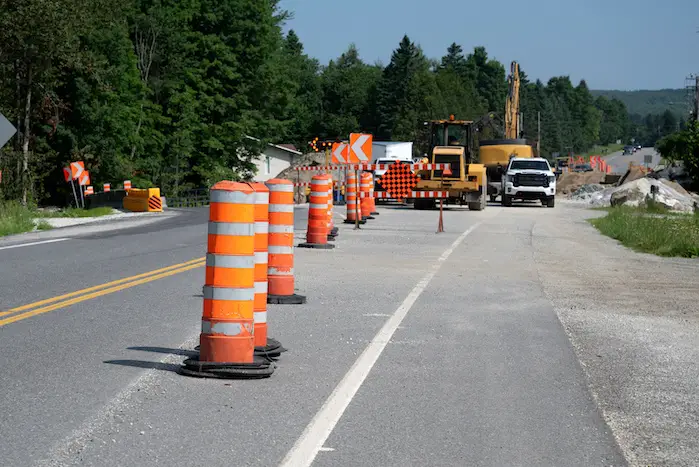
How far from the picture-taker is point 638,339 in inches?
418

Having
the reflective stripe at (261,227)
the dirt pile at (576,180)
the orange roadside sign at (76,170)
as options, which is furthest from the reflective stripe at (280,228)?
the dirt pile at (576,180)

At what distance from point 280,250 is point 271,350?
11.5ft

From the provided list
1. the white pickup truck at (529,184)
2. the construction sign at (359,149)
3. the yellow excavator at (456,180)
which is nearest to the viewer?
the construction sign at (359,149)

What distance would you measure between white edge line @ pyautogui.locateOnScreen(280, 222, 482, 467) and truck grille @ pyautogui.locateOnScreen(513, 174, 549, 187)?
123 feet

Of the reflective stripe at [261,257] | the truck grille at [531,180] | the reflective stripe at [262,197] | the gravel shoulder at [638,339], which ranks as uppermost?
the truck grille at [531,180]

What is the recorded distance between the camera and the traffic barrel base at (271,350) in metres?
8.57

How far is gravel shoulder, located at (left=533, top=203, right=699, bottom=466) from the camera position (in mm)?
6884

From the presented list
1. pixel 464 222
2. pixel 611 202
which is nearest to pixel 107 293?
pixel 464 222

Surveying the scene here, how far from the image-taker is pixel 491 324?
37.0 ft

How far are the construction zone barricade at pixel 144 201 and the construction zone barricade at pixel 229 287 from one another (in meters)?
34.0

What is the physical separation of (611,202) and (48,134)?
107 ft

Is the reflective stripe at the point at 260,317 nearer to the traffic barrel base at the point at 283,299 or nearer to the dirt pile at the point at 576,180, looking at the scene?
the traffic barrel base at the point at 283,299

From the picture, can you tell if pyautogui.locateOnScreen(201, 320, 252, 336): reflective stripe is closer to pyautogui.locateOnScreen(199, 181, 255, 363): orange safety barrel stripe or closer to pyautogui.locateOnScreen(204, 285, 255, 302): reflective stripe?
pyautogui.locateOnScreen(199, 181, 255, 363): orange safety barrel stripe

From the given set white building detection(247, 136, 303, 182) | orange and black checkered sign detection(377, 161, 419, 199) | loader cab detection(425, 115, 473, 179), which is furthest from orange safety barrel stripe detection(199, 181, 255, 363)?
white building detection(247, 136, 303, 182)
